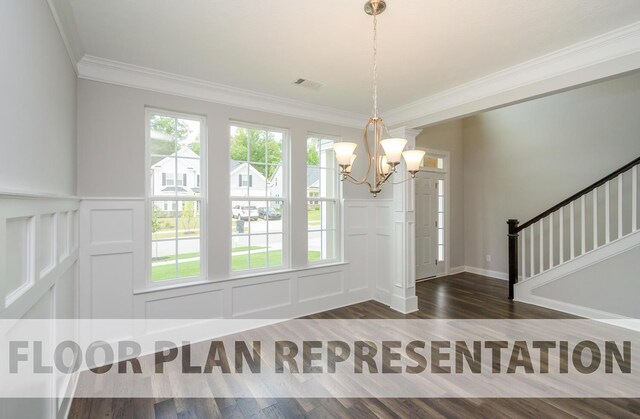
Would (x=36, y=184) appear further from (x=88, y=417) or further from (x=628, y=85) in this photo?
(x=628, y=85)

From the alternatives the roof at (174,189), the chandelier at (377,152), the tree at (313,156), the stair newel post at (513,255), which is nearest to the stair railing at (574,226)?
the stair newel post at (513,255)

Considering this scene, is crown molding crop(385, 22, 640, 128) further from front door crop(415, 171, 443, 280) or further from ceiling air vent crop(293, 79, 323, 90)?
front door crop(415, 171, 443, 280)

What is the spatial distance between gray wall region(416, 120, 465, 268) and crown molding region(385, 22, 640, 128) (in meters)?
2.40

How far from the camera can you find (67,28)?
6.78 feet

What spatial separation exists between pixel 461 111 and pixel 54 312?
12.7ft

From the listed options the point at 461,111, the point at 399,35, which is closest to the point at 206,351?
the point at 399,35

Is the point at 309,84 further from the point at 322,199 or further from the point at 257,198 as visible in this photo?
the point at 322,199

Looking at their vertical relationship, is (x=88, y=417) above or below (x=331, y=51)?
below

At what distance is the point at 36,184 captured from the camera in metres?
1.52

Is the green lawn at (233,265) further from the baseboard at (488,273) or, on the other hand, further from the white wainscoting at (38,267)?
the baseboard at (488,273)

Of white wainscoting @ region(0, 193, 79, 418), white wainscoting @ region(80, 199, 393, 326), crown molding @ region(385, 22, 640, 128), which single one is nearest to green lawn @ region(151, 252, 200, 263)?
white wainscoting @ region(80, 199, 393, 326)

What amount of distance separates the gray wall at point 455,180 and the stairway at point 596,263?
4.30 ft

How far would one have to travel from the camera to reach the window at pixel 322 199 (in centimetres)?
398

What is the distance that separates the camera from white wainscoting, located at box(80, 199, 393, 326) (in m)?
2.63
